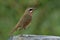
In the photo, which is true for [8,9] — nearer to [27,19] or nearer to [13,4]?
[13,4]

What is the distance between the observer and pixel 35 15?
19.3 feet

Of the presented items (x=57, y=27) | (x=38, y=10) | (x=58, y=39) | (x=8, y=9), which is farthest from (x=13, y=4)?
(x=58, y=39)

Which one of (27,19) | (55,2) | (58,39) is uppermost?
(55,2)

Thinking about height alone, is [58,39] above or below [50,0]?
below

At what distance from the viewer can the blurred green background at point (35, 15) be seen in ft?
18.7

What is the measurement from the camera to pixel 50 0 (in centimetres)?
602

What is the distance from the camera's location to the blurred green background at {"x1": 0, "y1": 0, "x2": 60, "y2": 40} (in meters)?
5.70

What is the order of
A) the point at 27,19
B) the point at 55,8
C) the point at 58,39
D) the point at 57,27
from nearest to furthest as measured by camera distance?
the point at 58,39, the point at 27,19, the point at 57,27, the point at 55,8

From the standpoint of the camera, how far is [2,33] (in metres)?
6.02

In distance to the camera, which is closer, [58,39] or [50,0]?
[58,39]

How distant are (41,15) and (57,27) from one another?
627mm

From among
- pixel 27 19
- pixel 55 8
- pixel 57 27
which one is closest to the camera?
pixel 27 19

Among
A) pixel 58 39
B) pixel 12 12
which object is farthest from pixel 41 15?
pixel 58 39

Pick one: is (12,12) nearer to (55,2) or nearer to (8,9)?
(8,9)
